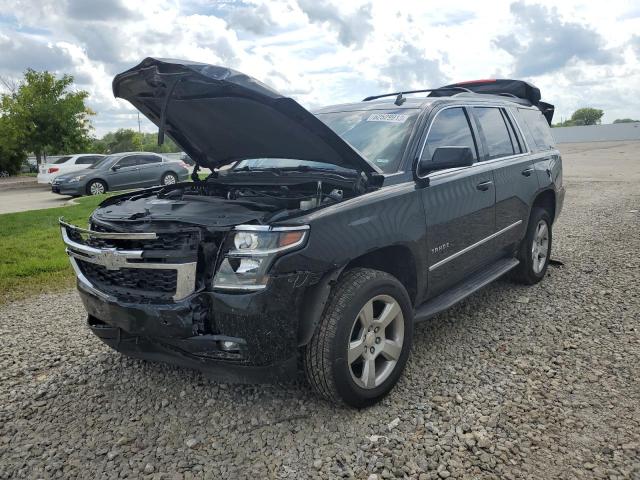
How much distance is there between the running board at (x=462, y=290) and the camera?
3.53 m

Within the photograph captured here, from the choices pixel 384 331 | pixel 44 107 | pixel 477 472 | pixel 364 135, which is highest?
pixel 44 107

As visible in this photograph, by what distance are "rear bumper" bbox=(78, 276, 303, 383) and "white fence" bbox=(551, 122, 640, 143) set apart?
53.2 metres

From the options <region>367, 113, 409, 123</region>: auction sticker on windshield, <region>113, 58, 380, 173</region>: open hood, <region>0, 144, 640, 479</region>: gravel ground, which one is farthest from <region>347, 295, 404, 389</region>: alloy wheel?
<region>367, 113, 409, 123</region>: auction sticker on windshield

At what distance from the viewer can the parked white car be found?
20.5 m

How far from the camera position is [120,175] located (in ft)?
56.1

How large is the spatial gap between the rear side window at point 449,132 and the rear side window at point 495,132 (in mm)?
278

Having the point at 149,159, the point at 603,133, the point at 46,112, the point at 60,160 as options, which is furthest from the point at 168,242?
the point at 603,133

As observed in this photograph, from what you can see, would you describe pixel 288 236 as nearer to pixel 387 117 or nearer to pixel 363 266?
pixel 363 266

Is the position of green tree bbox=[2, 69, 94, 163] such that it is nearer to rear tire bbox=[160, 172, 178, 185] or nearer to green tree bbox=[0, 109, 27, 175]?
green tree bbox=[0, 109, 27, 175]

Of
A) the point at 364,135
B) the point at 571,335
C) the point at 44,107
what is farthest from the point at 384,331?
the point at 44,107

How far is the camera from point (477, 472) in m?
2.50

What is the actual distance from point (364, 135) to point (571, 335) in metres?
2.23

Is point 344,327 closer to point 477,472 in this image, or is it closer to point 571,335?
point 477,472

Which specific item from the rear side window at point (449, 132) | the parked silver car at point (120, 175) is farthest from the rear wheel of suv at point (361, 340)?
the parked silver car at point (120, 175)
